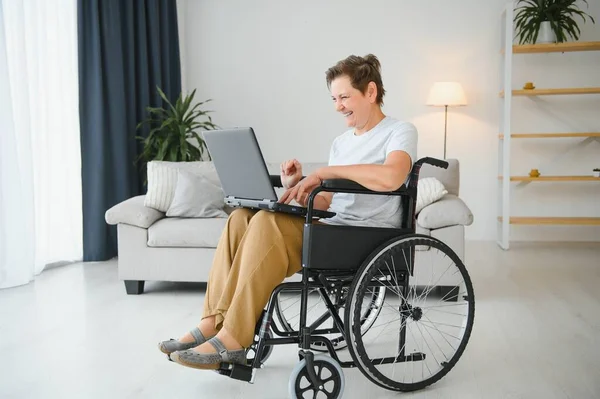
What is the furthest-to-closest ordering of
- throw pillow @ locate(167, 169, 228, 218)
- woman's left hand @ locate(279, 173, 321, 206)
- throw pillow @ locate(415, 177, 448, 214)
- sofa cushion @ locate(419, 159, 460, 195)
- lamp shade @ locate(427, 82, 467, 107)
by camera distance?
lamp shade @ locate(427, 82, 467, 107) < sofa cushion @ locate(419, 159, 460, 195) < throw pillow @ locate(167, 169, 228, 218) < throw pillow @ locate(415, 177, 448, 214) < woman's left hand @ locate(279, 173, 321, 206)

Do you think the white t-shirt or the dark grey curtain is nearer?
the white t-shirt

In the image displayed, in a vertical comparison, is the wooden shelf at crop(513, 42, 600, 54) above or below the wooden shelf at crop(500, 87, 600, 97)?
above

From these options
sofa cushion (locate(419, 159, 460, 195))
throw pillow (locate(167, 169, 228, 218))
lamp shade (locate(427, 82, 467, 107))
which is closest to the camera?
throw pillow (locate(167, 169, 228, 218))

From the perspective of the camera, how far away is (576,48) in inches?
208

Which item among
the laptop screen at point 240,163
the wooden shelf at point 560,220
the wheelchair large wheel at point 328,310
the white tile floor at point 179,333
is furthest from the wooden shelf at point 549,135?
the laptop screen at point 240,163

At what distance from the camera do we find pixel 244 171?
2.16 m

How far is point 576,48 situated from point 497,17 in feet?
2.30

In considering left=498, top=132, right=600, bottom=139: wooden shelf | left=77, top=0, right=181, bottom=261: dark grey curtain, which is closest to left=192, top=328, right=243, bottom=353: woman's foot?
left=77, top=0, right=181, bottom=261: dark grey curtain

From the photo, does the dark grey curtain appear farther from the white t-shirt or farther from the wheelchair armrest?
the wheelchair armrest

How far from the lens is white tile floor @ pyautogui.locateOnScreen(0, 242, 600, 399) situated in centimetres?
229

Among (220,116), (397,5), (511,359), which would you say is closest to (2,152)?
(220,116)

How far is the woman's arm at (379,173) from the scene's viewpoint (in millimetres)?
2098

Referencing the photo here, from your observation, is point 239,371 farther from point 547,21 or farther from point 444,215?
point 547,21

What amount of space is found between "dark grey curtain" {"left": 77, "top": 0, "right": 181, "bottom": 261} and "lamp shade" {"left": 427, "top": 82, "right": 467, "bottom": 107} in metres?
2.13
